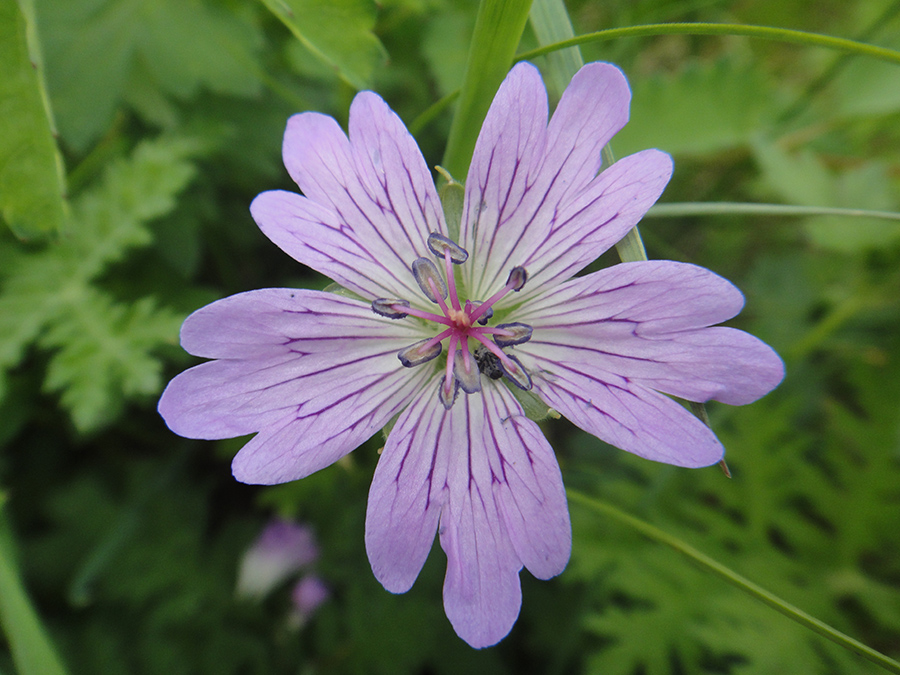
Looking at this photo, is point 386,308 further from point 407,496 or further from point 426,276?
point 407,496

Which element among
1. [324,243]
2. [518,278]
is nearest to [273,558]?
[324,243]

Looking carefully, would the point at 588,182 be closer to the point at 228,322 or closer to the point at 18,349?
the point at 228,322

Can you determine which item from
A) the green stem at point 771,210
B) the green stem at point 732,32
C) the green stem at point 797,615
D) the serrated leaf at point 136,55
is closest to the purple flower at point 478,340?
the green stem at point 732,32

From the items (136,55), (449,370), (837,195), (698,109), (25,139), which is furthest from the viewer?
(698,109)

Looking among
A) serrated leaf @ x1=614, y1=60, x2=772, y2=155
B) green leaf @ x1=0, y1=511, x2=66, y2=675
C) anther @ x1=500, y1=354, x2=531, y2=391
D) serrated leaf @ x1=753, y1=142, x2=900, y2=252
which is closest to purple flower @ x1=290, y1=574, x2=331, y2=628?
green leaf @ x1=0, y1=511, x2=66, y2=675

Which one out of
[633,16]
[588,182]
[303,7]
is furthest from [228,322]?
[633,16]

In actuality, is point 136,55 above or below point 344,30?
above

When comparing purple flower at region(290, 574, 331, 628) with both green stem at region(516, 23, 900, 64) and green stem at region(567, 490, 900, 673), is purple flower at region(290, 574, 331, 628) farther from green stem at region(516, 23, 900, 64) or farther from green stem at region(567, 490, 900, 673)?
green stem at region(516, 23, 900, 64)
